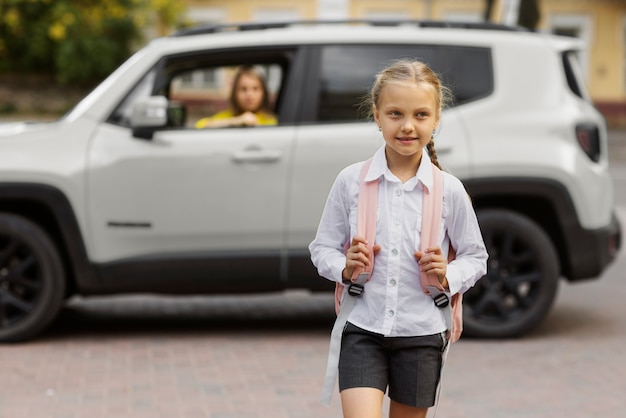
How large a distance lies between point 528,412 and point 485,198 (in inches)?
82.0

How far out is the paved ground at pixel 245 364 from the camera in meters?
5.79

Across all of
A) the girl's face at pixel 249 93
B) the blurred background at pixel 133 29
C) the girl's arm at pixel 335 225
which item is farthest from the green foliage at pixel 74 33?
the girl's arm at pixel 335 225

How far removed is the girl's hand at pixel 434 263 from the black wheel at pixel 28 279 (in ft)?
13.2

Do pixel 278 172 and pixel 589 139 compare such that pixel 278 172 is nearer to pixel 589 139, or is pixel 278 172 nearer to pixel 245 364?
pixel 245 364

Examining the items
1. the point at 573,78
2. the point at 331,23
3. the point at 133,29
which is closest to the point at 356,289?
the point at 331,23

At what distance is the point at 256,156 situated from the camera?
7227mm

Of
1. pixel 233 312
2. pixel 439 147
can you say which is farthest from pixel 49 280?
pixel 439 147

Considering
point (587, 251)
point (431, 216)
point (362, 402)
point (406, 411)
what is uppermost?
point (431, 216)

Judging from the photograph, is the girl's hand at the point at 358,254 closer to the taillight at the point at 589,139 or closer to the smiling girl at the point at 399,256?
the smiling girl at the point at 399,256

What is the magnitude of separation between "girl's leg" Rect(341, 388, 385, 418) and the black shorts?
5 cm

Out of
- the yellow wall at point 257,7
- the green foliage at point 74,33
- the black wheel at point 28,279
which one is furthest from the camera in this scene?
the yellow wall at point 257,7

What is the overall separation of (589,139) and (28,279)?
11.0 feet

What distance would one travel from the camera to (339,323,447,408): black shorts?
3623mm

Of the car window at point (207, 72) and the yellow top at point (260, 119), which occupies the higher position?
the car window at point (207, 72)
